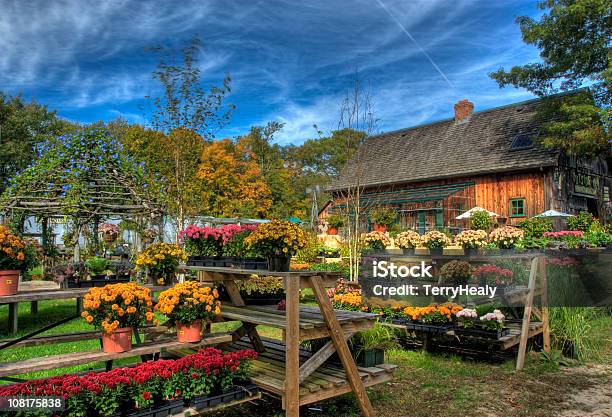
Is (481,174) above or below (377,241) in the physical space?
above

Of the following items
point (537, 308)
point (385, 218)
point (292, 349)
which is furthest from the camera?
point (385, 218)

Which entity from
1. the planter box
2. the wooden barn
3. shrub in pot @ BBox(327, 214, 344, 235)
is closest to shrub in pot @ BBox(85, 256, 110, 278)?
the planter box

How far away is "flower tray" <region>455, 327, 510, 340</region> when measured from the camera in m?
5.59

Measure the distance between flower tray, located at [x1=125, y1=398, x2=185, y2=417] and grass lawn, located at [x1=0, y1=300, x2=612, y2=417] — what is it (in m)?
1.21

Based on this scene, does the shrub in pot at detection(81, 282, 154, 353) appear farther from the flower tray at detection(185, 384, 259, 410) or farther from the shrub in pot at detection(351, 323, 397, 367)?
the shrub in pot at detection(351, 323, 397, 367)

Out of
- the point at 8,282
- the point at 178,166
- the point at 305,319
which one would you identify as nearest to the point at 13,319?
the point at 178,166

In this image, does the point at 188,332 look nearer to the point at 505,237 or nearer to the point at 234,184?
the point at 505,237

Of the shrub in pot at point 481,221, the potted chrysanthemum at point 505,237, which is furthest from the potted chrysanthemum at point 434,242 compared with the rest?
the shrub in pot at point 481,221

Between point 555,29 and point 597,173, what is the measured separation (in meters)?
9.21

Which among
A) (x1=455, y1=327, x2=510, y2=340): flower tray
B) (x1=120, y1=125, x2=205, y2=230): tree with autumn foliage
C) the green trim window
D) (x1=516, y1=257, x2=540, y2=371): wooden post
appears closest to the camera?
(x1=455, y1=327, x2=510, y2=340): flower tray

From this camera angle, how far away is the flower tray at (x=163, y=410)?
279 centimetres

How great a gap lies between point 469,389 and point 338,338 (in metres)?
2.27

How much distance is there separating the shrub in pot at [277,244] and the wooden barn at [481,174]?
14.0 metres

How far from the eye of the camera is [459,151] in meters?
23.5
